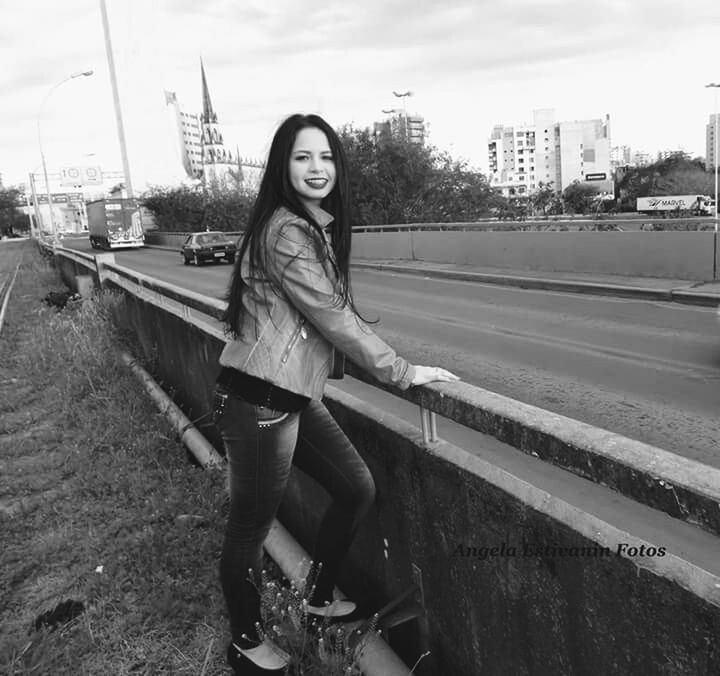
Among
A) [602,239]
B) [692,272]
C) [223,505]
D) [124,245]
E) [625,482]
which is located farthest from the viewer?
[124,245]

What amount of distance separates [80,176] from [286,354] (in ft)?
273

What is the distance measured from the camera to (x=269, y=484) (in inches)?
95.1

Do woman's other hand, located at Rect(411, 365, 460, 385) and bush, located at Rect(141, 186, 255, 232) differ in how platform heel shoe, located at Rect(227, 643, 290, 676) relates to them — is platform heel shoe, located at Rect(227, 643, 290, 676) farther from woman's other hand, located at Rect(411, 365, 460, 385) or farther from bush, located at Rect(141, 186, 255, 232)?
bush, located at Rect(141, 186, 255, 232)

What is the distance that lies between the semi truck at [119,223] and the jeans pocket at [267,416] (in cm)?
5077

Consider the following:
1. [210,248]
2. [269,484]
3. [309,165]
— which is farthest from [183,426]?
[210,248]

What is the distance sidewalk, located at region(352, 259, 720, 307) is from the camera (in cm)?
1141

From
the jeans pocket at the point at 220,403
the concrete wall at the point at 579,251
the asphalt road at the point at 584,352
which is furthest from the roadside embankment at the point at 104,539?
the concrete wall at the point at 579,251

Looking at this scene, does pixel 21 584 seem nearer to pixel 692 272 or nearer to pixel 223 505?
pixel 223 505

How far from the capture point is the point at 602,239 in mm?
14688

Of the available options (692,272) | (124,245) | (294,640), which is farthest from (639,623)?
(124,245)

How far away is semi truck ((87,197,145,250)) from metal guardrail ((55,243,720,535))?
2011 inches

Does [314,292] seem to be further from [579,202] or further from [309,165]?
[579,202]

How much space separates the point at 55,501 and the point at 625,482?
13.6 feet

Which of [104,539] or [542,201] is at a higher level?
[542,201]
